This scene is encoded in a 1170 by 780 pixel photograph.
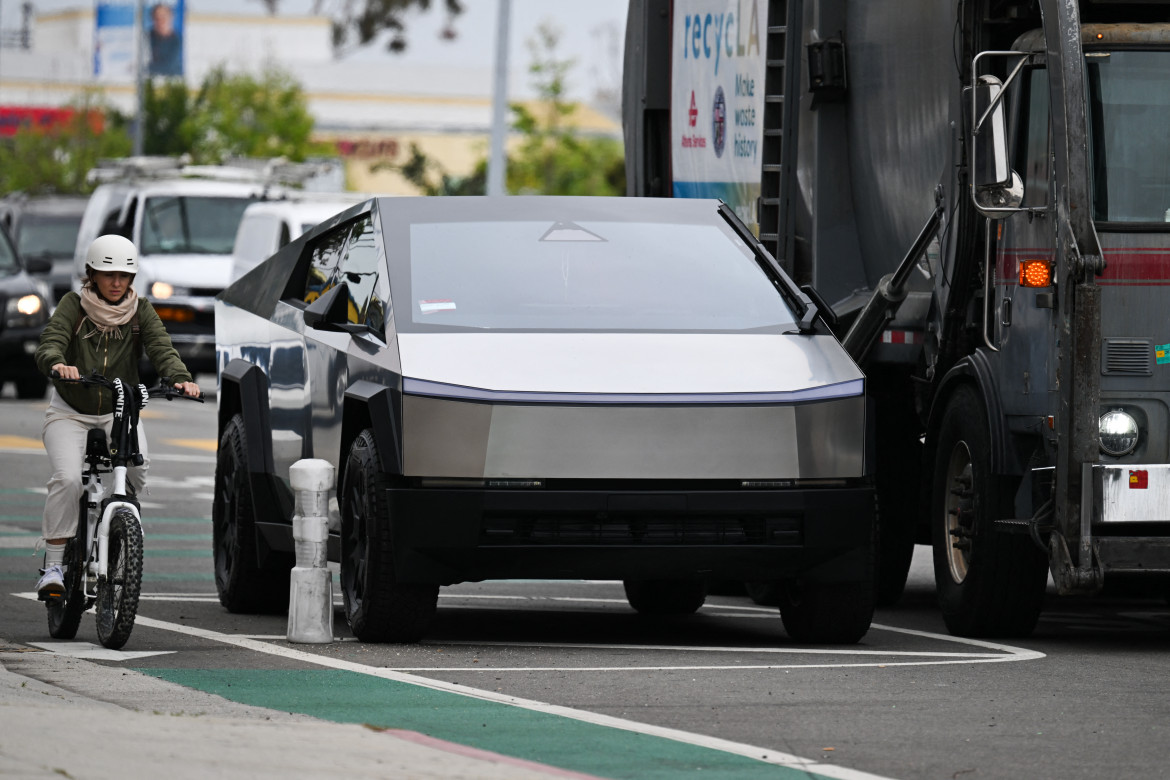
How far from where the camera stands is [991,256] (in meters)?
10.5

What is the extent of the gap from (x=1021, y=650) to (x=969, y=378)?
1199 mm

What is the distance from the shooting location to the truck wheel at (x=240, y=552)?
11367 mm

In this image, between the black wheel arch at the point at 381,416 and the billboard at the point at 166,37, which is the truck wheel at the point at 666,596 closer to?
the black wheel arch at the point at 381,416

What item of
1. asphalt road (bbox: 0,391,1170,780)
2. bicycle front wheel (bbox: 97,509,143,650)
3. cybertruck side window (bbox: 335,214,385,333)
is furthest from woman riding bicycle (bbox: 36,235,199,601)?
cybertruck side window (bbox: 335,214,385,333)

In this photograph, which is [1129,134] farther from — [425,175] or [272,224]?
[425,175]

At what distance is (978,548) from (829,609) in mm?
765

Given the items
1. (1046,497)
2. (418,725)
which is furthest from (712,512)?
(418,725)

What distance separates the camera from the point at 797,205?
12492 mm

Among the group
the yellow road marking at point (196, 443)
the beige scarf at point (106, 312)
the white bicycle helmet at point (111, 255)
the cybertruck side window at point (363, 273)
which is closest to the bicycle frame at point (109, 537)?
the beige scarf at point (106, 312)

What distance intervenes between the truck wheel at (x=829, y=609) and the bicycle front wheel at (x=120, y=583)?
2.55 meters

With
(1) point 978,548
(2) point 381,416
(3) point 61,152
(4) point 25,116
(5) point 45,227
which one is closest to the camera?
(2) point 381,416

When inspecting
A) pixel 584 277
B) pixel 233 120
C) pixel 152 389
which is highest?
pixel 233 120

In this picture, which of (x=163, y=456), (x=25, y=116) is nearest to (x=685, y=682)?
(x=163, y=456)

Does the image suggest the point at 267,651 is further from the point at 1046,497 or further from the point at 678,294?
the point at 1046,497
